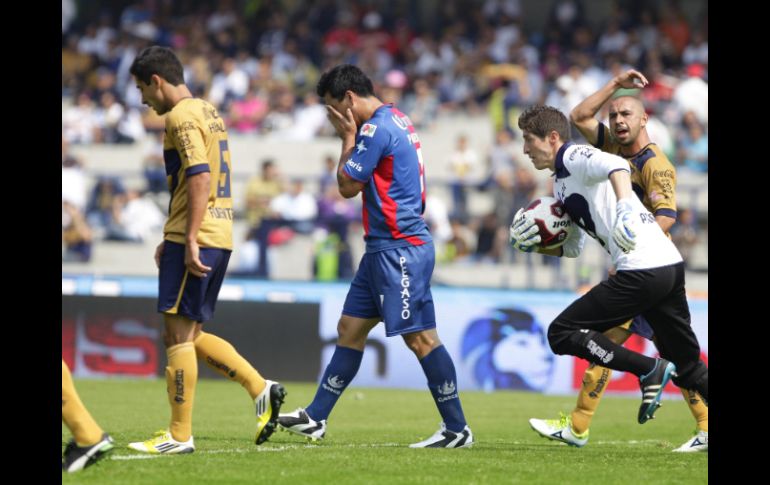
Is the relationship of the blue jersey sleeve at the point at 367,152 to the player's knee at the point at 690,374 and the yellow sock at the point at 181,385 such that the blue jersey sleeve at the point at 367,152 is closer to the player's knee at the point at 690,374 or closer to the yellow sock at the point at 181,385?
the yellow sock at the point at 181,385

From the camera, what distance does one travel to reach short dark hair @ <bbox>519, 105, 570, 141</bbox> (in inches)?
304

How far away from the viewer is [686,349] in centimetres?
750

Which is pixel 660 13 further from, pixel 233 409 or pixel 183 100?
pixel 183 100

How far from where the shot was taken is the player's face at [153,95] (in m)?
7.48

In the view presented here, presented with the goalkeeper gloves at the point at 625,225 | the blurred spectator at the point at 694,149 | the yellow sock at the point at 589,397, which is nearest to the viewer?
the goalkeeper gloves at the point at 625,225

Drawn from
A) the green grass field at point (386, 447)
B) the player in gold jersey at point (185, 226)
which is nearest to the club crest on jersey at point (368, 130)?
the player in gold jersey at point (185, 226)

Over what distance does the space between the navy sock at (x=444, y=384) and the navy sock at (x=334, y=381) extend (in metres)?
0.56

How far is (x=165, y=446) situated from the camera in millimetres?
7375

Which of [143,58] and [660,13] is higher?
[660,13]

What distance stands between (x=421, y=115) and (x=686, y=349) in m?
16.0

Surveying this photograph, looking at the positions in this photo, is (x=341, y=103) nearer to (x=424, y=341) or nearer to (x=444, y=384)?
(x=424, y=341)

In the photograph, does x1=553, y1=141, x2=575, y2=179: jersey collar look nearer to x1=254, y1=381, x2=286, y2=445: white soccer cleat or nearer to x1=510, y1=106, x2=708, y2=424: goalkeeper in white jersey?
x1=510, y1=106, x2=708, y2=424: goalkeeper in white jersey

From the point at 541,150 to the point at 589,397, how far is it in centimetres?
207
